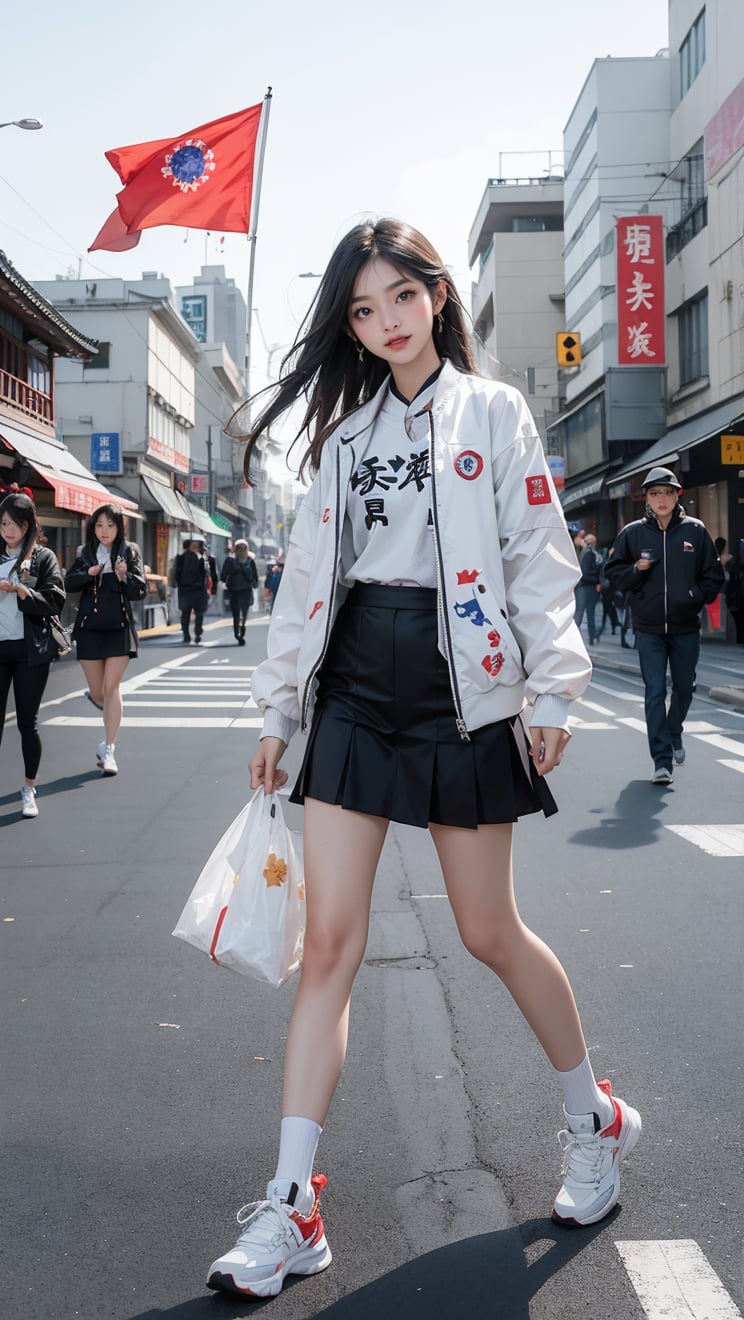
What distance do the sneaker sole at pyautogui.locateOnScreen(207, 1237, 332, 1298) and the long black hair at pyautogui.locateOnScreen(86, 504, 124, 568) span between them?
6.74m

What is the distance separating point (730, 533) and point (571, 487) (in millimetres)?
23350

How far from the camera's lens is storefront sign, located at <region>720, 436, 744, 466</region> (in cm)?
2088

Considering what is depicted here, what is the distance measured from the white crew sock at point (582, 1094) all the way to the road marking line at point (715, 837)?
12.5 feet

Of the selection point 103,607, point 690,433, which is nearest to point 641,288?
point 690,433

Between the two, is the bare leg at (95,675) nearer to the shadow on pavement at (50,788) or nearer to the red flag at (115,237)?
the shadow on pavement at (50,788)

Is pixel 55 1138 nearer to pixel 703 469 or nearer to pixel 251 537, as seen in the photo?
pixel 703 469

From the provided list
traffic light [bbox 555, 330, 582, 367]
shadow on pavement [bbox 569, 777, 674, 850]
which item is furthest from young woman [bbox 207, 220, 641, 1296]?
traffic light [bbox 555, 330, 582, 367]

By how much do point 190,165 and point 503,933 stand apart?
492 inches

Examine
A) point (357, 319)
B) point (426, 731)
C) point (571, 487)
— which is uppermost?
point (571, 487)

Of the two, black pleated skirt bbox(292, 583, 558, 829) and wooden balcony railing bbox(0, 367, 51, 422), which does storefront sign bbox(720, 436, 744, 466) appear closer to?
wooden balcony railing bbox(0, 367, 51, 422)

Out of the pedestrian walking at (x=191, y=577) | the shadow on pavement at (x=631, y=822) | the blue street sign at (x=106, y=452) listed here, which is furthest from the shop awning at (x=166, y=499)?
the shadow on pavement at (x=631, y=822)

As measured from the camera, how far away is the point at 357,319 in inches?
108

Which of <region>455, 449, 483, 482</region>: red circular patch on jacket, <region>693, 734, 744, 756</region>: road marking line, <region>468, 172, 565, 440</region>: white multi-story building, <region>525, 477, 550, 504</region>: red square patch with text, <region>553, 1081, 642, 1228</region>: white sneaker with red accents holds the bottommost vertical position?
<region>553, 1081, 642, 1228</region>: white sneaker with red accents

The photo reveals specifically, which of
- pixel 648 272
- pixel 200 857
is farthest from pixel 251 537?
pixel 200 857
